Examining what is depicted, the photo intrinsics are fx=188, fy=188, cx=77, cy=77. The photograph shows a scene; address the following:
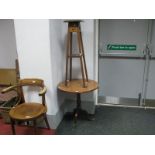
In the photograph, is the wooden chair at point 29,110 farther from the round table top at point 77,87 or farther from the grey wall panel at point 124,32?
the grey wall panel at point 124,32

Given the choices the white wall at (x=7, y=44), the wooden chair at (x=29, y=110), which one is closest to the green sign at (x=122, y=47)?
the wooden chair at (x=29, y=110)

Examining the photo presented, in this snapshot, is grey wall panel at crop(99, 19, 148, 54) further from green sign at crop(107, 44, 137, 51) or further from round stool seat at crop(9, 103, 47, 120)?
round stool seat at crop(9, 103, 47, 120)

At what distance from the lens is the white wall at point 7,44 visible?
3.53 metres

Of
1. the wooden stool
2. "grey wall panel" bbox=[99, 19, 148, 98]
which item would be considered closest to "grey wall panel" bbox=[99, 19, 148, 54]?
"grey wall panel" bbox=[99, 19, 148, 98]

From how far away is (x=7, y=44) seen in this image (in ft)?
11.9

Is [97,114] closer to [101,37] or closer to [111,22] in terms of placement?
[101,37]

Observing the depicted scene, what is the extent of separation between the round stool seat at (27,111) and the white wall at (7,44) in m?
1.49

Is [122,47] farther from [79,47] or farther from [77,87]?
[77,87]

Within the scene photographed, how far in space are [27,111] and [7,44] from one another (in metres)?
1.78

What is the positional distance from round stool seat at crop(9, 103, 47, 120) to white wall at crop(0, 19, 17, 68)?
149cm

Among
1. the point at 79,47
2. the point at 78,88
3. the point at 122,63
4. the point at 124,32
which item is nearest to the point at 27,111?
the point at 78,88

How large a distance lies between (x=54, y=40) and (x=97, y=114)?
4.94 feet

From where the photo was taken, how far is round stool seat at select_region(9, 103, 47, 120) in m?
2.26

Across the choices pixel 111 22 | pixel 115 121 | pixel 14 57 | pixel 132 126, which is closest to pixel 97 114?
pixel 115 121
